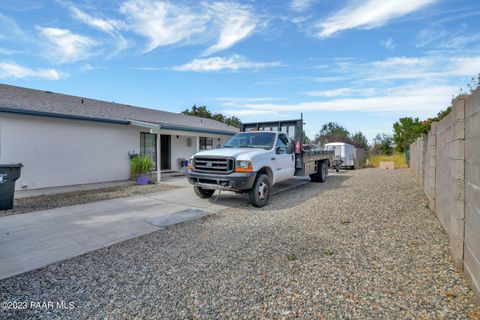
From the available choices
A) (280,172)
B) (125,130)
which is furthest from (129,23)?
(280,172)

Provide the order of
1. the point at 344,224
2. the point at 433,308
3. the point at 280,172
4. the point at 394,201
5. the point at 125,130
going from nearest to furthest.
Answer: the point at 433,308 → the point at 344,224 → the point at 394,201 → the point at 280,172 → the point at 125,130

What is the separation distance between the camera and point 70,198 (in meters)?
8.23

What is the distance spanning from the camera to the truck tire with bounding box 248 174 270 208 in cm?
690

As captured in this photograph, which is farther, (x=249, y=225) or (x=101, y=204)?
(x=101, y=204)

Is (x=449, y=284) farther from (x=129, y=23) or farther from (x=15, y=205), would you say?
(x=129, y=23)

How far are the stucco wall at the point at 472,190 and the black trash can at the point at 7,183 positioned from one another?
8998mm

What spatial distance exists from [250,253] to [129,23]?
985 centimetres

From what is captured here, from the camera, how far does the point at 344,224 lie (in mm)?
5246

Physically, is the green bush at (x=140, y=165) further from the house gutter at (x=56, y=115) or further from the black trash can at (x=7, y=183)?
the black trash can at (x=7, y=183)

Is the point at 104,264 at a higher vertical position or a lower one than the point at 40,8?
lower

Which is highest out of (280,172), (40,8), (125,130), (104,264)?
(40,8)

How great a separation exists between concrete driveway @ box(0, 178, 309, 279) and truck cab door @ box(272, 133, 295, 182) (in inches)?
57.4

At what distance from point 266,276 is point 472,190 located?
99.5 inches

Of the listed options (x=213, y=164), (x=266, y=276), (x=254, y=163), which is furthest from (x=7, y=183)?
(x=266, y=276)
